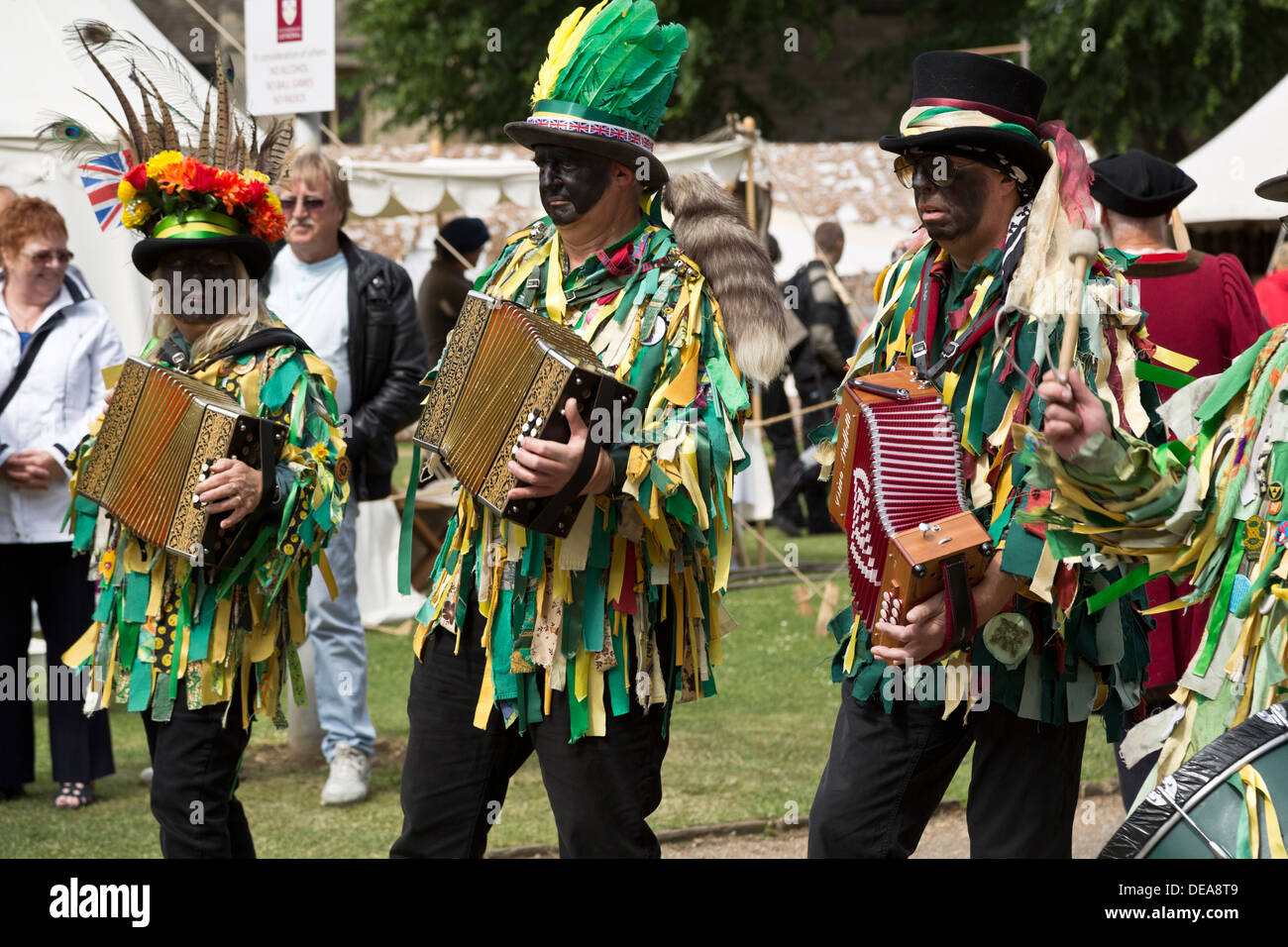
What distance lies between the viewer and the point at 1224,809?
7.23 feet

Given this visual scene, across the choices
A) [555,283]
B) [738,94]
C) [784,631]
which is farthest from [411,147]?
[555,283]

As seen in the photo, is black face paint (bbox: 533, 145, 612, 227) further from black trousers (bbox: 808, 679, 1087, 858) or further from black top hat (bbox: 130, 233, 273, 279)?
black trousers (bbox: 808, 679, 1087, 858)

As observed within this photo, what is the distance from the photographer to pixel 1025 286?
10.1 ft

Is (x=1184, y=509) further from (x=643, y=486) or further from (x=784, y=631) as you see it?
(x=784, y=631)

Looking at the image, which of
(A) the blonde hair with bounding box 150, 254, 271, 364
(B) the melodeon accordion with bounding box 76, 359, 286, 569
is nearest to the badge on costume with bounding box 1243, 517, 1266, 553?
(B) the melodeon accordion with bounding box 76, 359, 286, 569

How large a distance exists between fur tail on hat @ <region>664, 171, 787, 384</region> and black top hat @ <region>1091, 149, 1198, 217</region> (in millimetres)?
1698

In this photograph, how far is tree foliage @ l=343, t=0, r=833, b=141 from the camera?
23.7 metres

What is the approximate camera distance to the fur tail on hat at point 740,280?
3523 millimetres

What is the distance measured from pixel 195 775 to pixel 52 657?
2481 millimetres

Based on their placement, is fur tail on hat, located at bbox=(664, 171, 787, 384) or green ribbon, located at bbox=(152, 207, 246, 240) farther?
green ribbon, located at bbox=(152, 207, 246, 240)

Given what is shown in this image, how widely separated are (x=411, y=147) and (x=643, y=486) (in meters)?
20.4

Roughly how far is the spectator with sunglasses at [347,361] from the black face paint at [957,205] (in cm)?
307

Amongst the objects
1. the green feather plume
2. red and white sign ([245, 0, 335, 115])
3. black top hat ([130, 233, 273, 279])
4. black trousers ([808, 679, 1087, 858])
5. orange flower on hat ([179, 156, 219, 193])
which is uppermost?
red and white sign ([245, 0, 335, 115])

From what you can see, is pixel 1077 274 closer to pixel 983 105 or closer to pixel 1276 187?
pixel 1276 187
